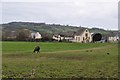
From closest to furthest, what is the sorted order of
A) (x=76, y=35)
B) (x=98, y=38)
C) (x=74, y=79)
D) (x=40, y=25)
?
(x=74, y=79) → (x=98, y=38) → (x=76, y=35) → (x=40, y=25)

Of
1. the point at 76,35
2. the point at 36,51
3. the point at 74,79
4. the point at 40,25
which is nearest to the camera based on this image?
the point at 74,79

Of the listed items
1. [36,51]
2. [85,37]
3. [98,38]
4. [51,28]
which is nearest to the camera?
[36,51]

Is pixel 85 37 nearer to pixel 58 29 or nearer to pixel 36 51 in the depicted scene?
pixel 58 29

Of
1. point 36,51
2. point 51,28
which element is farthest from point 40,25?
point 36,51

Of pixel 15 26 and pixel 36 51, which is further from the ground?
pixel 15 26

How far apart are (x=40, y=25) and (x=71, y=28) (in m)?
33.7

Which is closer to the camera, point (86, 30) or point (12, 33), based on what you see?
point (12, 33)

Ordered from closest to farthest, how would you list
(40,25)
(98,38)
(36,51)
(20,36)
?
(36,51)
(20,36)
(98,38)
(40,25)

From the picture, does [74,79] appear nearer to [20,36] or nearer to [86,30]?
[20,36]

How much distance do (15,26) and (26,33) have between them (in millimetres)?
22986

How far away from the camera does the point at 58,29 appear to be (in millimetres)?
194625

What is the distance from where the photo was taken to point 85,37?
127 m

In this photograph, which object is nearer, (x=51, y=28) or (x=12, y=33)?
(x=12, y=33)

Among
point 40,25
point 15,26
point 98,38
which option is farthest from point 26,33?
point 40,25
